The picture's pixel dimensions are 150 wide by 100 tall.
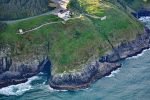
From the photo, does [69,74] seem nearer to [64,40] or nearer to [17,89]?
[64,40]

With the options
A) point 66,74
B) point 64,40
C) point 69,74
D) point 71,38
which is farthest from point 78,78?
point 71,38

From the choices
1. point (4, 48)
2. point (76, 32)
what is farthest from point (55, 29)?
point (4, 48)

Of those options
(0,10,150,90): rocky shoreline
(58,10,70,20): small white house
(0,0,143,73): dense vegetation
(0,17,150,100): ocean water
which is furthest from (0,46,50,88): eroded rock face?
(58,10,70,20): small white house

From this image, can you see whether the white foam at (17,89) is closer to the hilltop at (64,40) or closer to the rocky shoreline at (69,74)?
the rocky shoreline at (69,74)

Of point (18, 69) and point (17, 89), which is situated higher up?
point (18, 69)

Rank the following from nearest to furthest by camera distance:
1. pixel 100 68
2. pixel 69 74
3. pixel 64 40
Result: 1. pixel 69 74
2. pixel 100 68
3. pixel 64 40

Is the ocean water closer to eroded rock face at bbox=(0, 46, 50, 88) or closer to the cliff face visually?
eroded rock face at bbox=(0, 46, 50, 88)

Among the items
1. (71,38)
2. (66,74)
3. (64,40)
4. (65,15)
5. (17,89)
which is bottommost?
(17,89)
